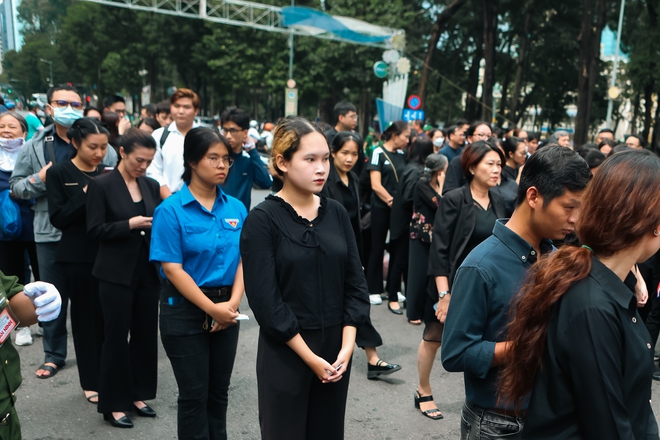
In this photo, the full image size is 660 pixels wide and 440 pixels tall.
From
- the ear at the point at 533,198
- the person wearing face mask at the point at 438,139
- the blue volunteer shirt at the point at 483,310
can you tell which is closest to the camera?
the blue volunteer shirt at the point at 483,310

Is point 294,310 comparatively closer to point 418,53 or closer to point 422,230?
point 422,230

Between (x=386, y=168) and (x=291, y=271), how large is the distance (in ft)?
15.4

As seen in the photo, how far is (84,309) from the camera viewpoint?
4.42 meters

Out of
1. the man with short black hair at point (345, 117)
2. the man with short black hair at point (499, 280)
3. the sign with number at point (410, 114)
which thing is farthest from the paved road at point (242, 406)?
the sign with number at point (410, 114)

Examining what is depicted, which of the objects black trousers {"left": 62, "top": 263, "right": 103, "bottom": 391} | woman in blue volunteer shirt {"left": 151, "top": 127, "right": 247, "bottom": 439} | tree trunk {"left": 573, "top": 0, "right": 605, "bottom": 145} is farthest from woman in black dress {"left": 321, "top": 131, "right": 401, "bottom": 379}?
tree trunk {"left": 573, "top": 0, "right": 605, "bottom": 145}

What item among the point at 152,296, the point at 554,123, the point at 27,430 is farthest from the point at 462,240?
the point at 554,123

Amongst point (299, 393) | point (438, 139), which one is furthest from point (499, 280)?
point (438, 139)

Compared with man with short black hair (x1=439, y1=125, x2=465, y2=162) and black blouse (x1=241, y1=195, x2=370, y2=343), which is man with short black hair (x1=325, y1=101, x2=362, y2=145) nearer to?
man with short black hair (x1=439, y1=125, x2=465, y2=162)

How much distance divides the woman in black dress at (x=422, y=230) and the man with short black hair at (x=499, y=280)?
3163 millimetres

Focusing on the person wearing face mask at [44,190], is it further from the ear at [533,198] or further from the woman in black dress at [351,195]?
the ear at [533,198]

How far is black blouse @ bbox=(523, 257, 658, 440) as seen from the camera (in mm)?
Result: 1533

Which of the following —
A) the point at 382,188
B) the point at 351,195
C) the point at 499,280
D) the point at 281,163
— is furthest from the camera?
the point at 382,188

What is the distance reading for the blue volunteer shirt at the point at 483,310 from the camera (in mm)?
2227

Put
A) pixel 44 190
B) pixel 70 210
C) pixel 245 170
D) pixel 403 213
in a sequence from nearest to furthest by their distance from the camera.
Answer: pixel 70 210 → pixel 44 190 → pixel 245 170 → pixel 403 213
